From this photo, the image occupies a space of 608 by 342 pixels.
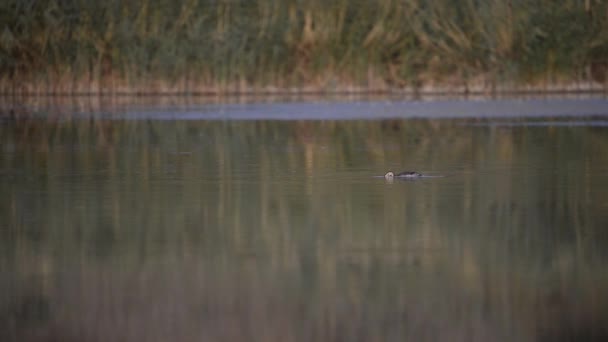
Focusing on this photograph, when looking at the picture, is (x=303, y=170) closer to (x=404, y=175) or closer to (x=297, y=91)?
(x=404, y=175)

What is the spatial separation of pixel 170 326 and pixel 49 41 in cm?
1758

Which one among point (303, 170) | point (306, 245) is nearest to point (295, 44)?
point (303, 170)

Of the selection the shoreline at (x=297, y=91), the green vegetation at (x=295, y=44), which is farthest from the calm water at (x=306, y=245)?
the shoreline at (x=297, y=91)

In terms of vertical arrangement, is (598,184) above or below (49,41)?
below

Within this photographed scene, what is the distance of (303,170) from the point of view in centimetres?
1096

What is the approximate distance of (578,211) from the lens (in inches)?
316

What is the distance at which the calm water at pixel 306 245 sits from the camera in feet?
17.5

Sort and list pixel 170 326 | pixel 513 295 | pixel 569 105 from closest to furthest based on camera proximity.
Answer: pixel 170 326 → pixel 513 295 → pixel 569 105

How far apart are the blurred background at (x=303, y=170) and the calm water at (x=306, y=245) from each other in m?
0.02

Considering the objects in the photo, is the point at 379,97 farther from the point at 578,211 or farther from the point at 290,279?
the point at 290,279

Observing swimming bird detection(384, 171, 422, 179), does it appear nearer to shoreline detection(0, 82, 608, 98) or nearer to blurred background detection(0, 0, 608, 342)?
blurred background detection(0, 0, 608, 342)

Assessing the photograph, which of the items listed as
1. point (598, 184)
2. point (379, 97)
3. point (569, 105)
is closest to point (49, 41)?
point (379, 97)

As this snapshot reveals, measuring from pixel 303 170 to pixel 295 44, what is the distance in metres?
11.5

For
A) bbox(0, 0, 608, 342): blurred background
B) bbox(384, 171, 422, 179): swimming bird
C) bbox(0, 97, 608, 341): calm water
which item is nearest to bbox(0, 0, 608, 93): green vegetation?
bbox(0, 0, 608, 342): blurred background
